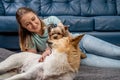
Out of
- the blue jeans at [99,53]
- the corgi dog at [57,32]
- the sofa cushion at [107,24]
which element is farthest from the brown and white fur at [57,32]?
the sofa cushion at [107,24]

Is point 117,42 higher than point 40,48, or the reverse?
point 40,48

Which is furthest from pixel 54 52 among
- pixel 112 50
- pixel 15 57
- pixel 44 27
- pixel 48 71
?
pixel 112 50

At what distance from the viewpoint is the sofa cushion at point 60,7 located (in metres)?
3.73

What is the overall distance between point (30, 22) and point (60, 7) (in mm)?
1804

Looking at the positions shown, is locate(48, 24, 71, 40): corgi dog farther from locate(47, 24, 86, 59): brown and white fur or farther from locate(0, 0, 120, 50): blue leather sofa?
locate(0, 0, 120, 50): blue leather sofa

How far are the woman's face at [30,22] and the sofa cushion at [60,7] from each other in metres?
1.68

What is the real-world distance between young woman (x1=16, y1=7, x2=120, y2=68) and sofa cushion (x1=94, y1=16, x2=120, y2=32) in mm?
1066

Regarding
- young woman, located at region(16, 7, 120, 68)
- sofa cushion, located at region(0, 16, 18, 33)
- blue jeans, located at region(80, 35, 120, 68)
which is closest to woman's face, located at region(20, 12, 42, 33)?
young woman, located at region(16, 7, 120, 68)

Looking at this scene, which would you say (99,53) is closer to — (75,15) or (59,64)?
(59,64)

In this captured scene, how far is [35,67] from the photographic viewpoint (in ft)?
5.26

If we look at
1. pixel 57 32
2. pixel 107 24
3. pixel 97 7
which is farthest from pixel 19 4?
pixel 57 32

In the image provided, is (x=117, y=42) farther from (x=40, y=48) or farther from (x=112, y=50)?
(x=40, y=48)

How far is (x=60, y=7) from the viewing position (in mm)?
3766

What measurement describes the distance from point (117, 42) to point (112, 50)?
3.41 feet
